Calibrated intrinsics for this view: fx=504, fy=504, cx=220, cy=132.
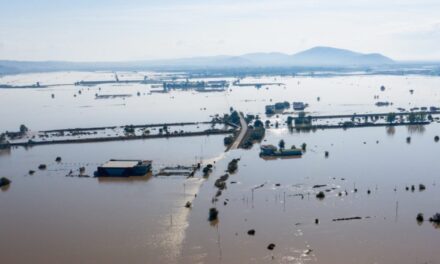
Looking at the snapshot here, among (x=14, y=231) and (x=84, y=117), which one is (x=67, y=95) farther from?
(x=14, y=231)

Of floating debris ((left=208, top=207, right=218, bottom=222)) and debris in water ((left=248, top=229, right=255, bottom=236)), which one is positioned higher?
floating debris ((left=208, top=207, right=218, bottom=222))

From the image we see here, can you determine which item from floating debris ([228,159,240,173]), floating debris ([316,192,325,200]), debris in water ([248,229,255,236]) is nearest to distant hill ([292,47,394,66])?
floating debris ([228,159,240,173])

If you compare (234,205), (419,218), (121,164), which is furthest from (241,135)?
(419,218)

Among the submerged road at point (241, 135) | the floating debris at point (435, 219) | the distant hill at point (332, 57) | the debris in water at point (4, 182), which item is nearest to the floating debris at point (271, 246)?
the floating debris at point (435, 219)

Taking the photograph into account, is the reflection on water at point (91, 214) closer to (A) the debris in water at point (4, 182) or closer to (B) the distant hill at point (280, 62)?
(A) the debris in water at point (4, 182)

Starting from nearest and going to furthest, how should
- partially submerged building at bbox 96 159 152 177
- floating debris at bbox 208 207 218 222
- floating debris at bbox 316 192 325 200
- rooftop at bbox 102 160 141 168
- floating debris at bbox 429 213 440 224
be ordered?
floating debris at bbox 429 213 440 224, floating debris at bbox 208 207 218 222, floating debris at bbox 316 192 325 200, partially submerged building at bbox 96 159 152 177, rooftop at bbox 102 160 141 168

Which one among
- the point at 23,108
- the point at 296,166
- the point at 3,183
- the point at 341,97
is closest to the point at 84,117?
the point at 23,108

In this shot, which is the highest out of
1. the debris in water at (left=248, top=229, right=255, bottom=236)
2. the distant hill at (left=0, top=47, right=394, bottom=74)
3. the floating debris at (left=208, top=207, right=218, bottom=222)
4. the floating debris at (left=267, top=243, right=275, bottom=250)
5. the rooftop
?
the distant hill at (left=0, top=47, right=394, bottom=74)

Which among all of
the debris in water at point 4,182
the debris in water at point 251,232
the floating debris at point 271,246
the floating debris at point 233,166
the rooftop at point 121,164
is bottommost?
the floating debris at point 271,246

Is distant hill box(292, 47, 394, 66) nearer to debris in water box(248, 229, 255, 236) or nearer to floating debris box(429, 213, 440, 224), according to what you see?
floating debris box(429, 213, 440, 224)
